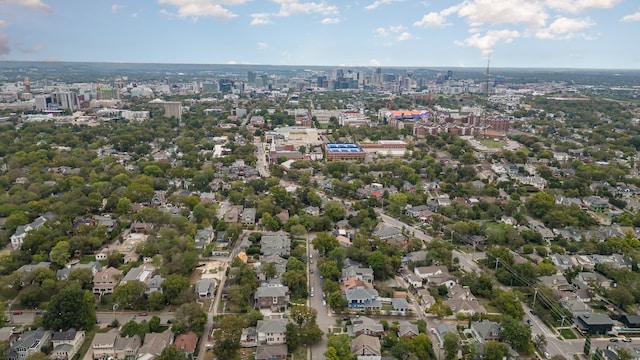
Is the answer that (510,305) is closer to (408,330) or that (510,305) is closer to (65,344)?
(408,330)

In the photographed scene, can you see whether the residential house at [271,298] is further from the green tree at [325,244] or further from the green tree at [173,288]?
the green tree at [325,244]

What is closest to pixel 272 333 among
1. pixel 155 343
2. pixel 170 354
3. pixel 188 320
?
pixel 188 320

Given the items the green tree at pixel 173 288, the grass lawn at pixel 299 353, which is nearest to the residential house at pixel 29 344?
the green tree at pixel 173 288

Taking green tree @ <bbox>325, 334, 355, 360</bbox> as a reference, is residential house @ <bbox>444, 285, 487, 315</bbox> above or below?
below

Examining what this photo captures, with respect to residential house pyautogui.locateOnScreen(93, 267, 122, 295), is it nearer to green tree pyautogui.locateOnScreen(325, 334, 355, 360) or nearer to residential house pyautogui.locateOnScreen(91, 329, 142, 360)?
residential house pyautogui.locateOnScreen(91, 329, 142, 360)

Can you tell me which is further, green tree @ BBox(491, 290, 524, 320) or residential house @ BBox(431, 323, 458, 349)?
green tree @ BBox(491, 290, 524, 320)

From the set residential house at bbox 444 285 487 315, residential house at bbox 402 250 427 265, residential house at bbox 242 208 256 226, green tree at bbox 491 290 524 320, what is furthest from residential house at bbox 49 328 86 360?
green tree at bbox 491 290 524 320
